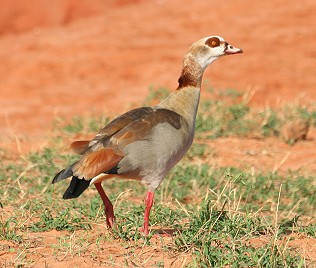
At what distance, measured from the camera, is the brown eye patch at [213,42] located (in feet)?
21.5

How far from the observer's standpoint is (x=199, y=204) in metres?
7.29

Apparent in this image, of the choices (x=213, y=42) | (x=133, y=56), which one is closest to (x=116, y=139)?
(x=213, y=42)

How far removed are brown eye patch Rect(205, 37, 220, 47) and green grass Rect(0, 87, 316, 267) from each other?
1.09m

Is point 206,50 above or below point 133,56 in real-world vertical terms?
above

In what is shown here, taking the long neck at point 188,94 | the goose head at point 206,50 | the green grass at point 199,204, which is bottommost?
the green grass at point 199,204

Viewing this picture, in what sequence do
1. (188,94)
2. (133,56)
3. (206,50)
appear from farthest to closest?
(133,56) < (206,50) < (188,94)

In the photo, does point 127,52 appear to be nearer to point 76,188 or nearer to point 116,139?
point 116,139

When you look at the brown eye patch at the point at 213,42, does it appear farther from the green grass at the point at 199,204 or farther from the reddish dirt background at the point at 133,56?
the reddish dirt background at the point at 133,56

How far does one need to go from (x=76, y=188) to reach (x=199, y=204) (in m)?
1.99

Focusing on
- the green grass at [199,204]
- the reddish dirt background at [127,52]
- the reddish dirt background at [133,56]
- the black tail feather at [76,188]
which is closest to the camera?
the green grass at [199,204]

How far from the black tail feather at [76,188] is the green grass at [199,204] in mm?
289

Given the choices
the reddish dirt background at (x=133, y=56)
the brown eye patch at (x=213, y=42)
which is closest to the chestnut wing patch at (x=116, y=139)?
the brown eye patch at (x=213, y=42)

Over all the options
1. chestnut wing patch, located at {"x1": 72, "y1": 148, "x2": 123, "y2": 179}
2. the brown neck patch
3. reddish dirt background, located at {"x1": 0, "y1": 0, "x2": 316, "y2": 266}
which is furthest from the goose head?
reddish dirt background, located at {"x1": 0, "y1": 0, "x2": 316, "y2": 266}

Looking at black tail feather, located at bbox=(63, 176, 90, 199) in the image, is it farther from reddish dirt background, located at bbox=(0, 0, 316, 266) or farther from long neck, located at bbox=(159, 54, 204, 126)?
reddish dirt background, located at bbox=(0, 0, 316, 266)
